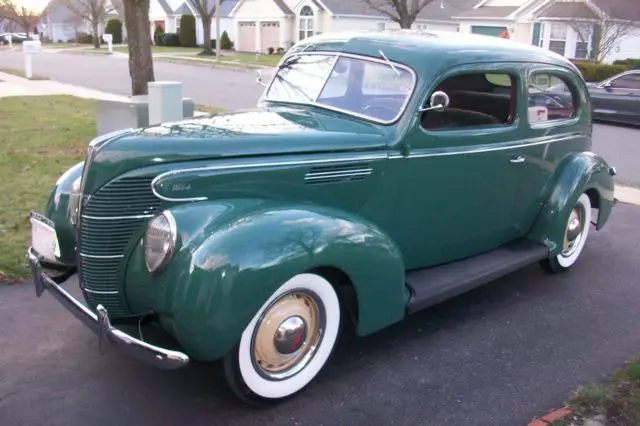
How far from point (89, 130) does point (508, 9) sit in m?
30.2

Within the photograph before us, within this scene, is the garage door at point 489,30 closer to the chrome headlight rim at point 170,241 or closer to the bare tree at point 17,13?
the chrome headlight rim at point 170,241

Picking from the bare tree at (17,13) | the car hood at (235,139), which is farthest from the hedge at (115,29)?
the car hood at (235,139)

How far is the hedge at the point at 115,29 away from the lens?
56.5 meters

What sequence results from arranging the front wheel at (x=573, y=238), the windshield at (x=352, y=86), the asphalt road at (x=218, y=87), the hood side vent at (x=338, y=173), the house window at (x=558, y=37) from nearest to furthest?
1. the hood side vent at (x=338, y=173)
2. the windshield at (x=352, y=86)
3. the front wheel at (x=573, y=238)
4. the asphalt road at (x=218, y=87)
5. the house window at (x=558, y=37)

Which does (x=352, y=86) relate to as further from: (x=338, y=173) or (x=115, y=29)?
(x=115, y=29)

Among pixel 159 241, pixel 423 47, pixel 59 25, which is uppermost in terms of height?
pixel 59 25

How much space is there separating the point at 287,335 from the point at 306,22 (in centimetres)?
4088

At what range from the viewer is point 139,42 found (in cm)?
1022

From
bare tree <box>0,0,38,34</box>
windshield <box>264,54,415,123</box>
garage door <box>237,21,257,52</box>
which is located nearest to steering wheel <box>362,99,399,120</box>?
windshield <box>264,54,415,123</box>

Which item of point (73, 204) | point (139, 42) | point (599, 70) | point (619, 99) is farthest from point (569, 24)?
point (73, 204)

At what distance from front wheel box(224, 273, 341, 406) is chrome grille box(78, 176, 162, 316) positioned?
2.13ft

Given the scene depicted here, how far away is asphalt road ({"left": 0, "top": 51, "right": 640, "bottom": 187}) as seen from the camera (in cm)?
1081

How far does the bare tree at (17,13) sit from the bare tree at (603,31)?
56.4m

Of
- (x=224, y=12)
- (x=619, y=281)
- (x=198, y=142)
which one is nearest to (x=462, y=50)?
(x=198, y=142)
